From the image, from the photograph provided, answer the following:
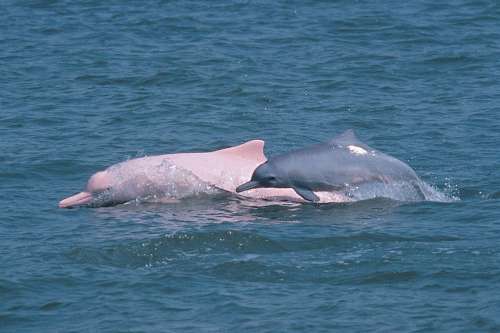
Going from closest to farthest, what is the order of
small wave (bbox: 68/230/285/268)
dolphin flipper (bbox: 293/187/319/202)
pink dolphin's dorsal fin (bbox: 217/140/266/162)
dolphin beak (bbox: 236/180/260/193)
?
small wave (bbox: 68/230/285/268) < dolphin flipper (bbox: 293/187/319/202) < dolphin beak (bbox: 236/180/260/193) < pink dolphin's dorsal fin (bbox: 217/140/266/162)

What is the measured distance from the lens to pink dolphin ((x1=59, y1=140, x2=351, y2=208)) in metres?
20.4

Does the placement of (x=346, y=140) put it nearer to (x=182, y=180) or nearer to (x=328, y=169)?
(x=328, y=169)

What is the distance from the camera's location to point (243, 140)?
2477cm

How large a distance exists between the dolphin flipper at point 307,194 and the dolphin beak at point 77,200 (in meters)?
3.46

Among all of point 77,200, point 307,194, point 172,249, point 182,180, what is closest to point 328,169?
point 307,194

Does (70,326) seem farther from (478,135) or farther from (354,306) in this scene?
(478,135)

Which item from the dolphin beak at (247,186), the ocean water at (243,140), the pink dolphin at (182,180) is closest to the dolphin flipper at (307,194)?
the ocean water at (243,140)

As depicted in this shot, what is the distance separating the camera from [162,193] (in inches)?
810

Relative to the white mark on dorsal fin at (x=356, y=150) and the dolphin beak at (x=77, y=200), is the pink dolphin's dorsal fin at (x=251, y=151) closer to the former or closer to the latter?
the white mark on dorsal fin at (x=356, y=150)

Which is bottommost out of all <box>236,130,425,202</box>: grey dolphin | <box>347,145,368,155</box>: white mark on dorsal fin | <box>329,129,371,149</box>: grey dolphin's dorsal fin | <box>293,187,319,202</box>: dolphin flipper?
<box>293,187,319,202</box>: dolphin flipper

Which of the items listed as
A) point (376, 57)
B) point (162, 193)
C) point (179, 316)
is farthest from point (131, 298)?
point (376, 57)

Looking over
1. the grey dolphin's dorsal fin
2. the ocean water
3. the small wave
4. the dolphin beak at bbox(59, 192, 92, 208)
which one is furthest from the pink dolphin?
the small wave

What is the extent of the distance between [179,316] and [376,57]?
1738 cm

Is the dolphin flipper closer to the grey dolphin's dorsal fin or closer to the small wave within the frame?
the grey dolphin's dorsal fin
